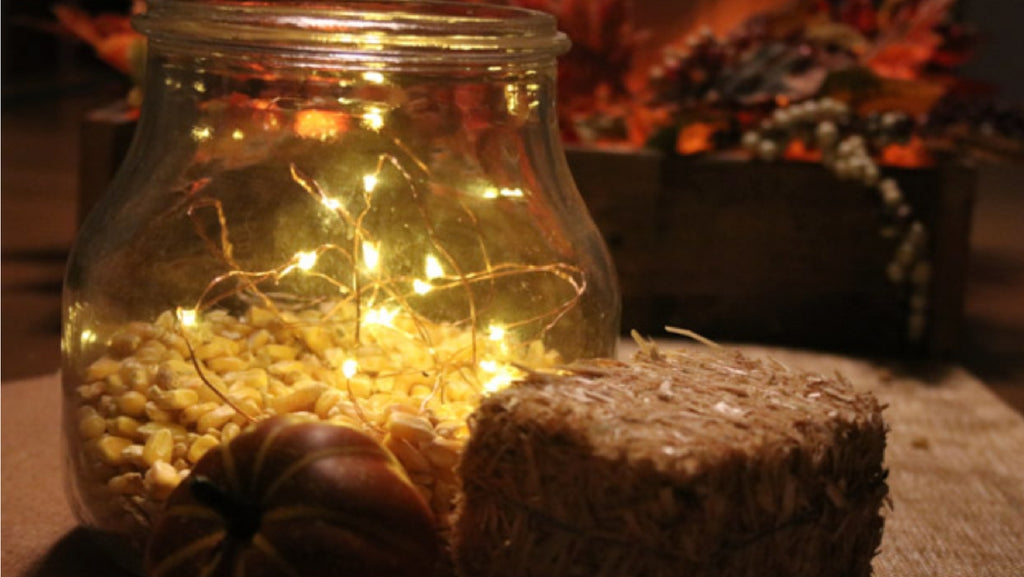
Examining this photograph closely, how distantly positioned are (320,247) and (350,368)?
0.25ft

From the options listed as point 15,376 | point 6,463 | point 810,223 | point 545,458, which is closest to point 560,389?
point 545,458

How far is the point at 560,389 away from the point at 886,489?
18cm

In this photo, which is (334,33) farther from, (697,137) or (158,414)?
(697,137)

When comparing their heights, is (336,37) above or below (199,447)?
above

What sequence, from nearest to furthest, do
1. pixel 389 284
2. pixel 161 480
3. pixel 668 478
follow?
pixel 668 478 → pixel 161 480 → pixel 389 284

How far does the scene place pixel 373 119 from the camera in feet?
2.56

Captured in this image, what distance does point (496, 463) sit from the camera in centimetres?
65

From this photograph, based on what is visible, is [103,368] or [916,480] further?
[916,480]

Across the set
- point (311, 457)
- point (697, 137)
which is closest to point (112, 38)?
point (697, 137)

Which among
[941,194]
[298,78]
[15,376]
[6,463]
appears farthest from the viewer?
[941,194]

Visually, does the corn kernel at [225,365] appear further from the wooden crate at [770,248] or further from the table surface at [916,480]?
the wooden crate at [770,248]

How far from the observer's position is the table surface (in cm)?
85

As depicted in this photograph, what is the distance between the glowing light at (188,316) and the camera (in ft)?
2.61

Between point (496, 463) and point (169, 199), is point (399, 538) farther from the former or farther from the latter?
point (169, 199)
